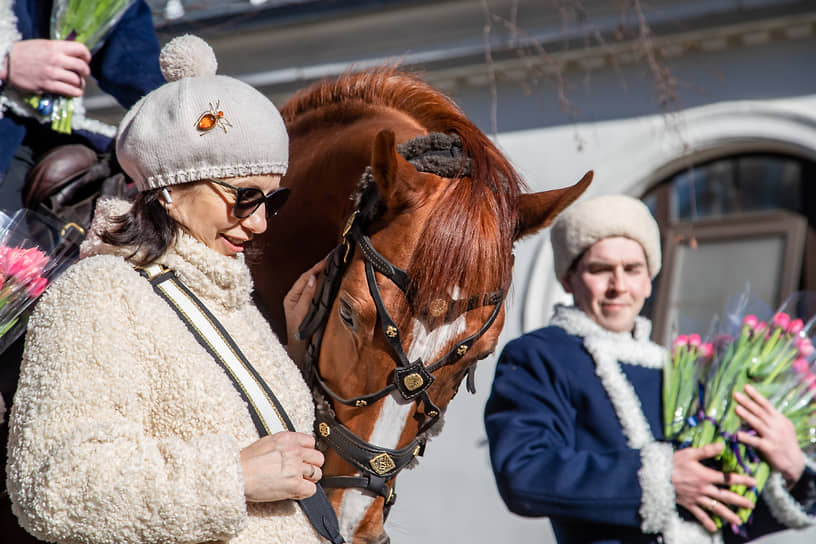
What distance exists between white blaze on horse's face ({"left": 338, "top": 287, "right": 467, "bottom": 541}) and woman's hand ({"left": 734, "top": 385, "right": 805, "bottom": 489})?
3.99 ft

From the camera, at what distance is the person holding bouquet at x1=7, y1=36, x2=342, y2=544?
4.51 ft

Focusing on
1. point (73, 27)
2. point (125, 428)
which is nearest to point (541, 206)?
point (125, 428)

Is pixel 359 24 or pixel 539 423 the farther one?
pixel 359 24

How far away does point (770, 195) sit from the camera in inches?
207

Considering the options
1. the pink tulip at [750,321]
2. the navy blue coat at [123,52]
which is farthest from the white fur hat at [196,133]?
the pink tulip at [750,321]

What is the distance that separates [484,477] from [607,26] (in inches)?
102

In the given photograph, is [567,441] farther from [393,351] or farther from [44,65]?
[44,65]

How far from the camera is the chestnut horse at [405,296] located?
1788 mm

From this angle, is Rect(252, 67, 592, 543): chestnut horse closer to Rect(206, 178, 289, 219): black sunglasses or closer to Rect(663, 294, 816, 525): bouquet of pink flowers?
Rect(206, 178, 289, 219): black sunglasses

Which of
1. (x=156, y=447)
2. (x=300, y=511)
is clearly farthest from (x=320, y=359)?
(x=156, y=447)

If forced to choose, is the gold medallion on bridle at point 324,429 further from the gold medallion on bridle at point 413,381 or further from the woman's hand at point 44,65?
the woman's hand at point 44,65

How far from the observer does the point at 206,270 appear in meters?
1.62

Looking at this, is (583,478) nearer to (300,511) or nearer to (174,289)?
(300,511)

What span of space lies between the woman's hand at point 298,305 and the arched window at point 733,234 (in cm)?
346
